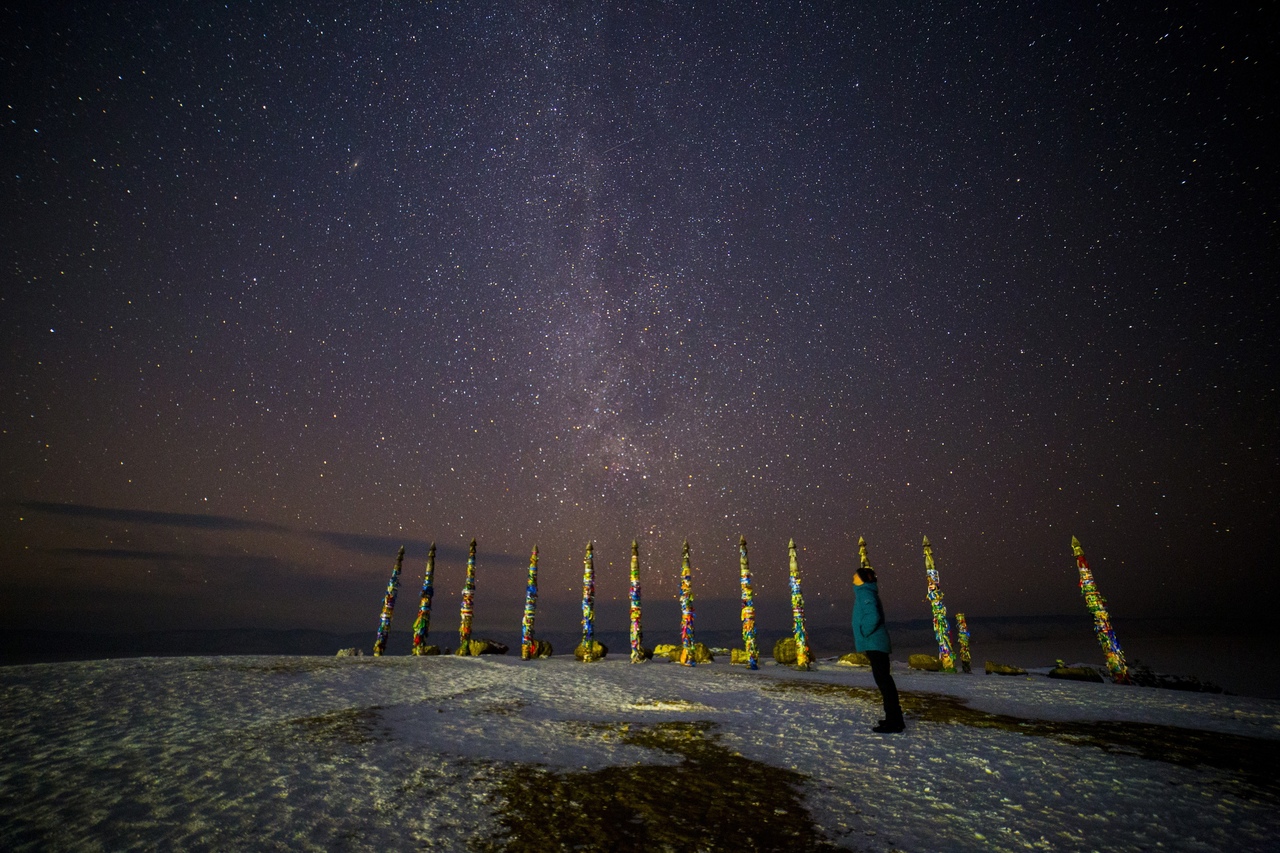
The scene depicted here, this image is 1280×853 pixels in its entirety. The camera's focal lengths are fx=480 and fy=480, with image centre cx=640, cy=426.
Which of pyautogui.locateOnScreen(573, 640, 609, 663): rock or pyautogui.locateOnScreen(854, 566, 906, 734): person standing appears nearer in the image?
pyautogui.locateOnScreen(854, 566, 906, 734): person standing

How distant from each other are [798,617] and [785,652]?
380 cm

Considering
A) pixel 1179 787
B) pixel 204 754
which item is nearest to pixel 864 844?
pixel 1179 787

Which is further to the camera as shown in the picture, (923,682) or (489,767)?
(923,682)

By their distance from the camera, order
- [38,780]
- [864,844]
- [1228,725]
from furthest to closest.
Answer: [1228,725] → [38,780] → [864,844]

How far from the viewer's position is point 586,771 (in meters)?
5.92

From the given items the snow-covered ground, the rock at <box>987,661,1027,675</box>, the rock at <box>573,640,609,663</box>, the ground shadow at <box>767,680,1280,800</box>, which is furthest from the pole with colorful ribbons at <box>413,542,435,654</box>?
the rock at <box>987,661,1027,675</box>

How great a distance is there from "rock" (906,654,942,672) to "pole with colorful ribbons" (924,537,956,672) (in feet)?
1.45

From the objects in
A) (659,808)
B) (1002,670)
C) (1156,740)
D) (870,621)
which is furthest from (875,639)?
(1002,670)

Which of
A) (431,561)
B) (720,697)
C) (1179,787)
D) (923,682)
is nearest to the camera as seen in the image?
(1179,787)

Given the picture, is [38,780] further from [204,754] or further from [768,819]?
[768,819]

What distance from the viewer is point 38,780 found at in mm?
5090

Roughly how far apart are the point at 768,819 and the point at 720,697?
23.8ft

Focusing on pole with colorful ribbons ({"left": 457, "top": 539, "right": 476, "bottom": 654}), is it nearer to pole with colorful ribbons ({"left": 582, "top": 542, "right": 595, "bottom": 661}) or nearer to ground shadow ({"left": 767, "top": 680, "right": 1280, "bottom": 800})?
pole with colorful ribbons ({"left": 582, "top": 542, "right": 595, "bottom": 661})

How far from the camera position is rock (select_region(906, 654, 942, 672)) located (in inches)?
1019
